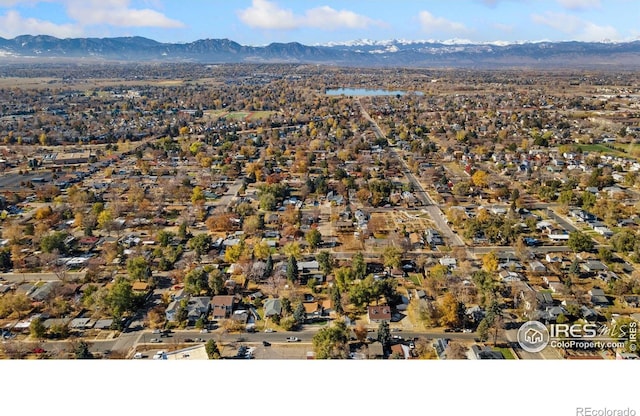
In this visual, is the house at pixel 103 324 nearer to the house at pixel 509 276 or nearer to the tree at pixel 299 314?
the tree at pixel 299 314

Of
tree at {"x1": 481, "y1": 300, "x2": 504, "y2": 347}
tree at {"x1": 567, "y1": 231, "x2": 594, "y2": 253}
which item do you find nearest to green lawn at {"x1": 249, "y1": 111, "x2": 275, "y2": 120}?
tree at {"x1": 567, "y1": 231, "x2": 594, "y2": 253}

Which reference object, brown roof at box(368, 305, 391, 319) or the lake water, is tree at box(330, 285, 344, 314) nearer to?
brown roof at box(368, 305, 391, 319)

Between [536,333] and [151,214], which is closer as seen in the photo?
[536,333]

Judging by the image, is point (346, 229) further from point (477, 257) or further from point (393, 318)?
point (393, 318)

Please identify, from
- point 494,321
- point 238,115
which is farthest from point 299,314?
point 238,115

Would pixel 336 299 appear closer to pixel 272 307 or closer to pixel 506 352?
pixel 272 307

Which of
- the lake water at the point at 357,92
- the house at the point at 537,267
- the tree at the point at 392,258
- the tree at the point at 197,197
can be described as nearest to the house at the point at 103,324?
the tree at the point at 392,258
